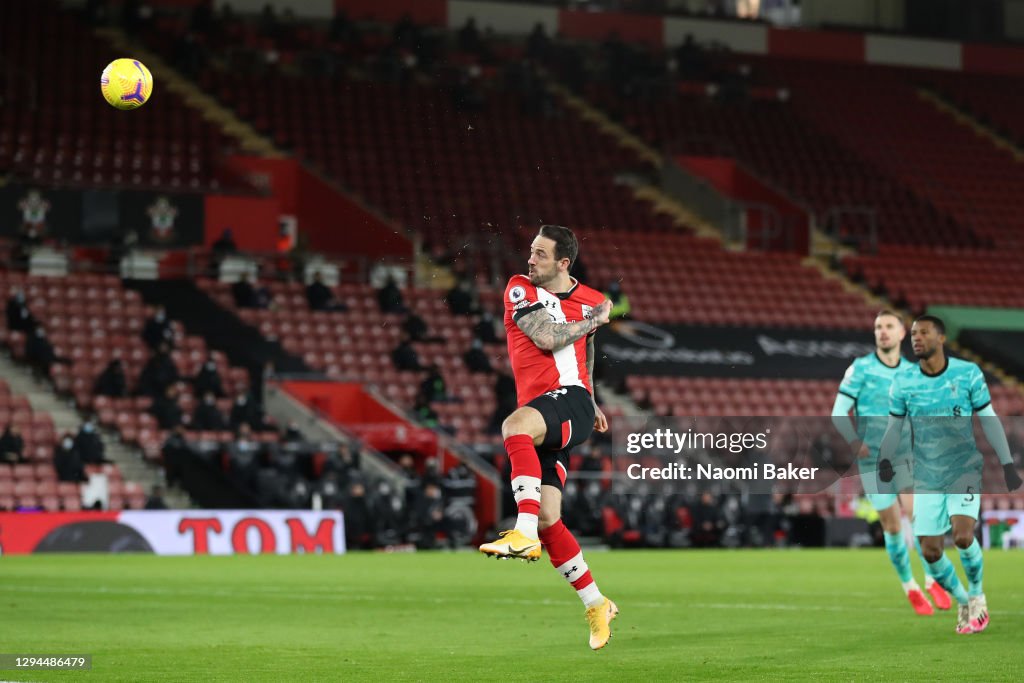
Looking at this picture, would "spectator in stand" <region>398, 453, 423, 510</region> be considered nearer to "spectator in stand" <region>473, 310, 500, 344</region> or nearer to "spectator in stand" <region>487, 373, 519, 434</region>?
"spectator in stand" <region>487, 373, 519, 434</region>

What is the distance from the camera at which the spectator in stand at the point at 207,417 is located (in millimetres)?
28281

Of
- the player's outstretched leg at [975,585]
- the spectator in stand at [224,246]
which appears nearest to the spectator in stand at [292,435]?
the spectator in stand at [224,246]

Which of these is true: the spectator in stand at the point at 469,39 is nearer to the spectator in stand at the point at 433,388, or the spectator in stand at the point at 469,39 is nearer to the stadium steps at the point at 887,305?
the stadium steps at the point at 887,305

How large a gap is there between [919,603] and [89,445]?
1620 cm

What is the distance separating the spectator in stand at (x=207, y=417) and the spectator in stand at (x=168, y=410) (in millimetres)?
291

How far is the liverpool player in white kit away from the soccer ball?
5145 mm

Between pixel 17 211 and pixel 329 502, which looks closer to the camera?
pixel 329 502

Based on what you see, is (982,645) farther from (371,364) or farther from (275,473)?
(371,364)

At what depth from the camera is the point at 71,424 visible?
93.9ft

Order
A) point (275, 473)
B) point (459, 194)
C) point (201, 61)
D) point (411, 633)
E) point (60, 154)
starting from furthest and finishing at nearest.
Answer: point (201, 61) → point (459, 194) → point (60, 154) → point (275, 473) → point (411, 633)

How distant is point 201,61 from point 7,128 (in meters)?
6.66

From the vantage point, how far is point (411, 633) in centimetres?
1212

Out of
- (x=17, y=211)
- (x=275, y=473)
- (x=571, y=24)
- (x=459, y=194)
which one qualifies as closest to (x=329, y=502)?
(x=275, y=473)

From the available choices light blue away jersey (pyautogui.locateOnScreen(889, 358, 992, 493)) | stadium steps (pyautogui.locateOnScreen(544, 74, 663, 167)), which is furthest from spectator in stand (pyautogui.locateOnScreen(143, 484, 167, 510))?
stadium steps (pyautogui.locateOnScreen(544, 74, 663, 167))
